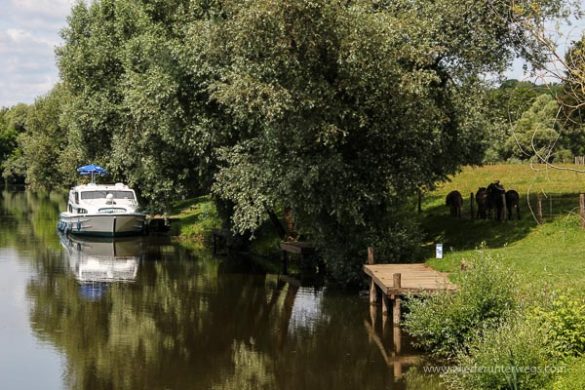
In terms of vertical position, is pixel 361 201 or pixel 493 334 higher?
pixel 361 201

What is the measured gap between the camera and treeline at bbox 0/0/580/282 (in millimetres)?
21953

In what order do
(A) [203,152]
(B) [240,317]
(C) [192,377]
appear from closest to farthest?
(C) [192,377], (B) [240,317], (A) [203,152]

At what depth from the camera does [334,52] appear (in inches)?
874

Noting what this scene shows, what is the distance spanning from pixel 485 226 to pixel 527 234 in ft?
9.15

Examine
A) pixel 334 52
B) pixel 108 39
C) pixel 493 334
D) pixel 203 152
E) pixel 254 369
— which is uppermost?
pixel 108 39

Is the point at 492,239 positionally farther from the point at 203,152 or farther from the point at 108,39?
the point at 108,39

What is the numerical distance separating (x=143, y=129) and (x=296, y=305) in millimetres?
15306

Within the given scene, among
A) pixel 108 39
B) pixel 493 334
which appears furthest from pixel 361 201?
pixel 108 39

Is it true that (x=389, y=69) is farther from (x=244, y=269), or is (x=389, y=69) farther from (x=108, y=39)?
(x=108, y=39)

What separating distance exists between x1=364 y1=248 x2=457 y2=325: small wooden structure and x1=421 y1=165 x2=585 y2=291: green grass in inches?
20.2

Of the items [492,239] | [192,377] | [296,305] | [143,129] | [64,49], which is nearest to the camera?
[192,377]

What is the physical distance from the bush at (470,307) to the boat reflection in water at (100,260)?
41.6 ft

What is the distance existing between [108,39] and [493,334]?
35973mm

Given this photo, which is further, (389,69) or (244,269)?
(244,269)
